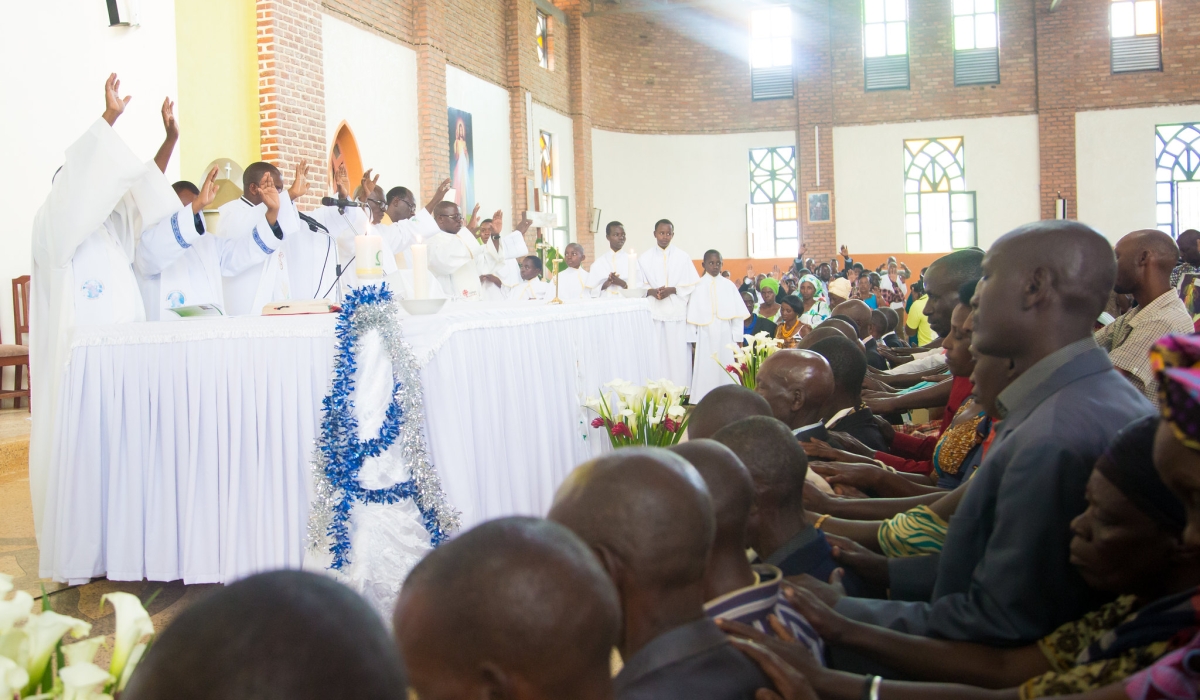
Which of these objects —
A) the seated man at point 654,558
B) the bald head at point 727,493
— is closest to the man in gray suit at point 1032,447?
the bald head at point 727,493

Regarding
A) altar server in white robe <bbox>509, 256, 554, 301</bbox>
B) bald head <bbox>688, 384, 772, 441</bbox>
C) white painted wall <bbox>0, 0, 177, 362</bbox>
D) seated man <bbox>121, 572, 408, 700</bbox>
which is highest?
white painted wall <bbox>0, 0, 177, 362</bbox>

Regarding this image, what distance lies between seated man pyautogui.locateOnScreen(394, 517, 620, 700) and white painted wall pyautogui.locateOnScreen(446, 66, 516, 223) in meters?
13.3

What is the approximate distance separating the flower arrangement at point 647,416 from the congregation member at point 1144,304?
188cm

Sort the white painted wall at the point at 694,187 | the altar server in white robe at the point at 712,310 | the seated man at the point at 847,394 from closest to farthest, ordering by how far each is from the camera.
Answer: the seated man at the point at 847,394
the altar server in white robe at the point at 712,310
the white painted wall at the point at 694,187

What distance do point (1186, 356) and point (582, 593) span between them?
80 centimetres

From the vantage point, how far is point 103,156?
4.22m

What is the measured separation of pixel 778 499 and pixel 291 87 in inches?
352

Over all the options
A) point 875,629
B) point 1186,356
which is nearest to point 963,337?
point 875,629

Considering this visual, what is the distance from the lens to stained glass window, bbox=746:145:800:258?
2125 cm

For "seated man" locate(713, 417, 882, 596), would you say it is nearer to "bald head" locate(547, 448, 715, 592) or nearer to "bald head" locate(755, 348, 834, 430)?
"bald head" locate(547, 448, 715, 592)

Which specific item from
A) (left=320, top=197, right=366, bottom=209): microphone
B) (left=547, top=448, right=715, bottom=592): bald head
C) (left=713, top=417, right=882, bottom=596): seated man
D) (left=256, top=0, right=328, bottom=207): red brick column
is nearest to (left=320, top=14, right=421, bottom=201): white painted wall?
(left=256, top=0, right=328, bottom=207): red brick column

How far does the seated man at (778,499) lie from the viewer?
204 cm

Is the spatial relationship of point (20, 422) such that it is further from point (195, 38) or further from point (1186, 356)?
point (1186, 356)

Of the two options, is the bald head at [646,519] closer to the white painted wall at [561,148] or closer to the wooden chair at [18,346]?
the wooden chair at [18,346]
